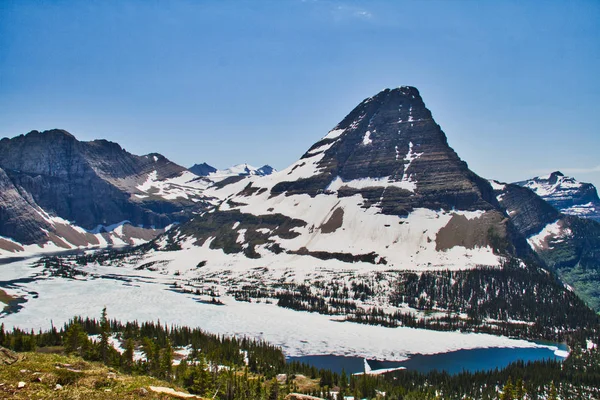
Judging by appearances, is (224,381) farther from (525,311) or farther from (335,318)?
(525,311)

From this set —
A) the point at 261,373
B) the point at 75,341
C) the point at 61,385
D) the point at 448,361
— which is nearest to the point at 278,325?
the point at 261,373

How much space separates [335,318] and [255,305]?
39223mm

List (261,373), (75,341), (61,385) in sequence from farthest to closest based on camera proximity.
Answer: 1. (261,373)
2. (75,341)
3. (61,385)

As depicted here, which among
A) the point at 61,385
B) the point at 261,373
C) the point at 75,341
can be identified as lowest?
the point at 261,373

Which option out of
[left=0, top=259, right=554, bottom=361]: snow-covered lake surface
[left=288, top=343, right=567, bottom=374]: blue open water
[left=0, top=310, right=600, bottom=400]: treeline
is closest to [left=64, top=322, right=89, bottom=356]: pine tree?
[left=0, top=310, right=600, bottom=400]: treeline

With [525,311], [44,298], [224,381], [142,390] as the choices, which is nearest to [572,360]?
[525,311]

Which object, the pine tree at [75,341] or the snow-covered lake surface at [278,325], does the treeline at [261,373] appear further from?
the snow-covered lake surface at [278,325]

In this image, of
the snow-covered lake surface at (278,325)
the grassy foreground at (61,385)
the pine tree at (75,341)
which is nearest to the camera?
the grassy foreground at (61,385)

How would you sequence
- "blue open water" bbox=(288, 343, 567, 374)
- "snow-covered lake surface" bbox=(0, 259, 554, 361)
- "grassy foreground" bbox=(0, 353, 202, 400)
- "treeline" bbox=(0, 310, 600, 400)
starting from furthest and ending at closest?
"snow-covered lake surface" bbox=(0, 259, 554, 361)
"blue open water" bbox=(288, 343, 567, 374)
"treeline" bbox=(0, 310, 600, 400)
"grassy foreground" bbox=(0, 353, 202, 400)

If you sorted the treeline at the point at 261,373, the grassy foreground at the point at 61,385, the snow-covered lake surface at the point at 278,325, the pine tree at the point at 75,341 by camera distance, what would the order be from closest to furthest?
the grassy foreground at the point at 61,385
the treeline at the point at 261,373
the pine tree at the point at 75,341
the snow-covered lake surface at the point at 278,325

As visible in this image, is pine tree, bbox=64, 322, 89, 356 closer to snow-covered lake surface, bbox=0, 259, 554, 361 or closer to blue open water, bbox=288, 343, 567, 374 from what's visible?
blue open water, bbox=288, 343, 567, 374

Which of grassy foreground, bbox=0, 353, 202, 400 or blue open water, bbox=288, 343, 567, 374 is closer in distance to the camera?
grassy foreground, bbox=0, 353, 202, 400

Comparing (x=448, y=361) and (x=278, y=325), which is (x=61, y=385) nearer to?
(x=448, y=361)

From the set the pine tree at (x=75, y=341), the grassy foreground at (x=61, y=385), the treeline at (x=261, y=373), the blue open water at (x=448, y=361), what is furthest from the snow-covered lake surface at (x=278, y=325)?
the grassy foreground at (x=61, y=385)
